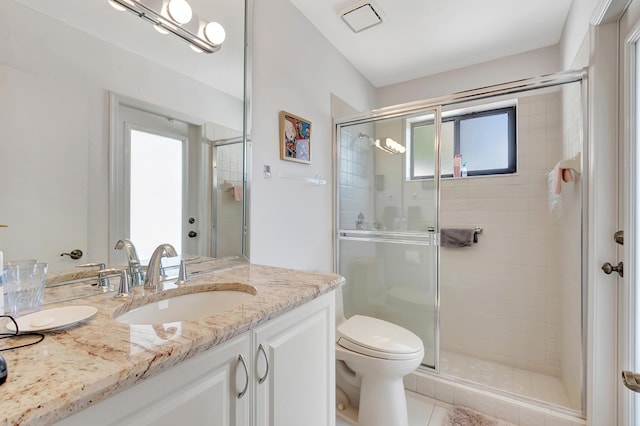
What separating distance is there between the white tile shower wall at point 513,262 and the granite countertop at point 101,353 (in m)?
1.95

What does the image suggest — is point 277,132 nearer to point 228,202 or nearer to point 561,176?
point 228,202

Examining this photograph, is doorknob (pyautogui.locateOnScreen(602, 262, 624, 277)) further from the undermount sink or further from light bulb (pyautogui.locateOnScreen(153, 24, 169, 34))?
light bulb (pyautogui.locateOnScreen(153, 24, 169, 34))

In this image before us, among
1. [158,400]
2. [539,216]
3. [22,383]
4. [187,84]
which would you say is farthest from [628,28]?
[22,383]

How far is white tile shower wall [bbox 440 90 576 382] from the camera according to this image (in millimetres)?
2117

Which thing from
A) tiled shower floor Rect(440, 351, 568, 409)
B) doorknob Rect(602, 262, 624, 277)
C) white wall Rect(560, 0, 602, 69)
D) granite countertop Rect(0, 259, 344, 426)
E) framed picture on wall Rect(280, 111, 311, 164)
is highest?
white wall Rect(560, 0, 602, 69)

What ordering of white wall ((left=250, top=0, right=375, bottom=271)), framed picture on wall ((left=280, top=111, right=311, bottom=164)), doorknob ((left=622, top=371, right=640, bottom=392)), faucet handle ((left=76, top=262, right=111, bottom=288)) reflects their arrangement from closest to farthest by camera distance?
doorknob ((left=622, top=371, right=640, bottom=392)), faucet handle ((left=76, top=262, right=111, bottom=288)), white wall ((left=250, top=0, right=375, bottom=271)), framed picture on wall ((left=280, top=111, right=311, bottom=164))

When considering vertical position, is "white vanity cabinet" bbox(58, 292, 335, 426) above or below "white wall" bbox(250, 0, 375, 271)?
below

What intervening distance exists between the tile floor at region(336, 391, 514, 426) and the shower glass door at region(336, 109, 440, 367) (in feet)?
0.72

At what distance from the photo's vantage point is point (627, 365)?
1.18 metres

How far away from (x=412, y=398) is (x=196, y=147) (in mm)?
1925

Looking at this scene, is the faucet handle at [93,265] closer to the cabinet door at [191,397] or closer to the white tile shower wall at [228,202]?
the white tile shower wall at [228,202]

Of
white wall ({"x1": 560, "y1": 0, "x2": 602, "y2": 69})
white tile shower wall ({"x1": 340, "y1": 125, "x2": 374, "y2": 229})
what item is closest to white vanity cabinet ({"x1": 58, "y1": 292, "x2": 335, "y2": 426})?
white tile shower wall ({"x1": 340, "y1": 125, "x2": 374, "y2": 229})

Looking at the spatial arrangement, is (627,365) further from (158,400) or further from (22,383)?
(22,383)

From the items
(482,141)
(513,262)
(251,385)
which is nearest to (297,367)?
(251,385)
